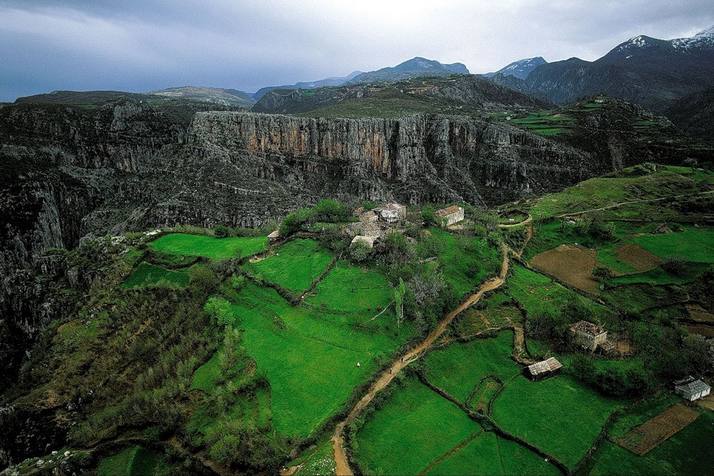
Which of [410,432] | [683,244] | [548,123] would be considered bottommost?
[410,432]

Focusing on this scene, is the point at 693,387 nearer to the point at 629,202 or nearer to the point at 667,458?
the point at 667,458

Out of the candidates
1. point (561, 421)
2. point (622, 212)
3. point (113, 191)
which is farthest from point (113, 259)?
point (622, 212)

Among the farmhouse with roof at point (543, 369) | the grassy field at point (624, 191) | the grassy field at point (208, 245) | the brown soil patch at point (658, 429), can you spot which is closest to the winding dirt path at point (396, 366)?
the farmhouse with roof at point (543, 369)

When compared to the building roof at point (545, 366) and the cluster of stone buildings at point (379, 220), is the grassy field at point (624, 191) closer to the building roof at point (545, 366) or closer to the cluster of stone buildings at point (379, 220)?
the cluster of stone buildings at point (379, 220)

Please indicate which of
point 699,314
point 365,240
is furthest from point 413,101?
point 699,314

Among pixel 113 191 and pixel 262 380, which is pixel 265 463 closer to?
pixel 262 380

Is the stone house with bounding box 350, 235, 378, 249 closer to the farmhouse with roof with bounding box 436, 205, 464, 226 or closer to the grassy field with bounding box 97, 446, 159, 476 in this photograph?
the farmhouse with roof with bounding box 436, 205, 464, 226
